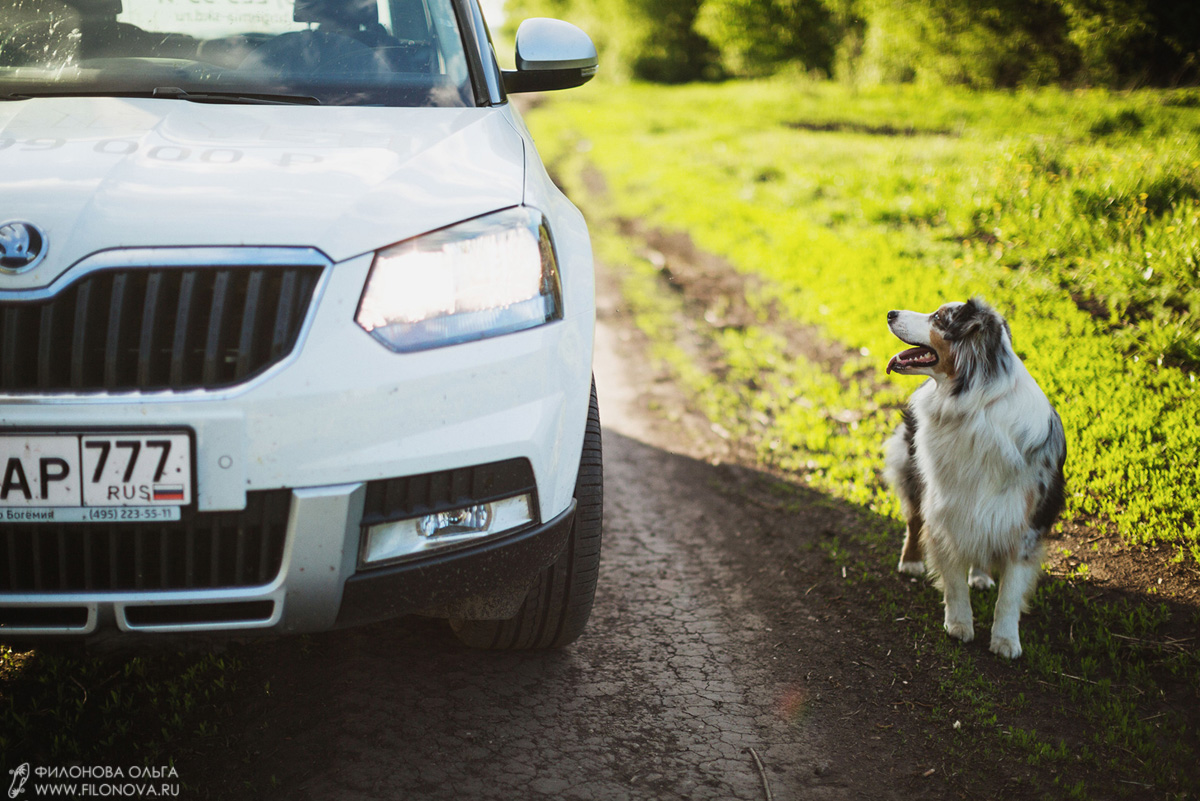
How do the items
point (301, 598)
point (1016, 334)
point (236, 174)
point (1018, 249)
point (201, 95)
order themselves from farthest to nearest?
point (1018, 249), point (1016, 334), point (201, 95), point (236, 174), point (301, 598)

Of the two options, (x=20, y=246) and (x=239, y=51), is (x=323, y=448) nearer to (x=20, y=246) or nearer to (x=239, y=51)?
(x=20, y=246)

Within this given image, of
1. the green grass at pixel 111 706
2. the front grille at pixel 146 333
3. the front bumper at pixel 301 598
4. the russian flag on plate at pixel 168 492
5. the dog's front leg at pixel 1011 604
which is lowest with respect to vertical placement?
the green grass at pixel 111 706

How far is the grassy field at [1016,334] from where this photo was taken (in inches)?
104

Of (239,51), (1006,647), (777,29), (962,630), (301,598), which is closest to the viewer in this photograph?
(301,598)

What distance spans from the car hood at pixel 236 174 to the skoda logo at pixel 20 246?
2 cm

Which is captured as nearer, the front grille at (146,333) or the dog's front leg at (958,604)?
the front grille at (146,333)

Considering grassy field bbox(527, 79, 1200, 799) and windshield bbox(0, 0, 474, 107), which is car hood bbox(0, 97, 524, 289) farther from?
grassy field bbox(527, 79, 1200, 799)

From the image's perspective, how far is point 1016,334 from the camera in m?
4.92

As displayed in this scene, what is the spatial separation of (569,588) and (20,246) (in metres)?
1.60

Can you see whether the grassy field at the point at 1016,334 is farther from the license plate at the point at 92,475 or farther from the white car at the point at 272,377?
the license plate at the point at 92,475

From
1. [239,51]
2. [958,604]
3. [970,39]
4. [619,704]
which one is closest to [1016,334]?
[958,604]

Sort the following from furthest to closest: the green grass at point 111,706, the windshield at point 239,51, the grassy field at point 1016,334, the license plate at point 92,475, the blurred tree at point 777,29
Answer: the blurred tree at point 777,29
the grassy field at point 1016,334
the windshield at point 239,51
the green grass at point 111,706
the license plate at point 92,475

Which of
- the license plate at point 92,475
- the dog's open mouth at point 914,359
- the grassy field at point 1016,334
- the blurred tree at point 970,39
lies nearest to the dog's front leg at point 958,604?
the grassy field at point 1016,334

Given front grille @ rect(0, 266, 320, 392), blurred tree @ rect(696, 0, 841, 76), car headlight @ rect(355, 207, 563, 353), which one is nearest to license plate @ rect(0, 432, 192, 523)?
front grille @ rect(0, 266, 320, 392)
